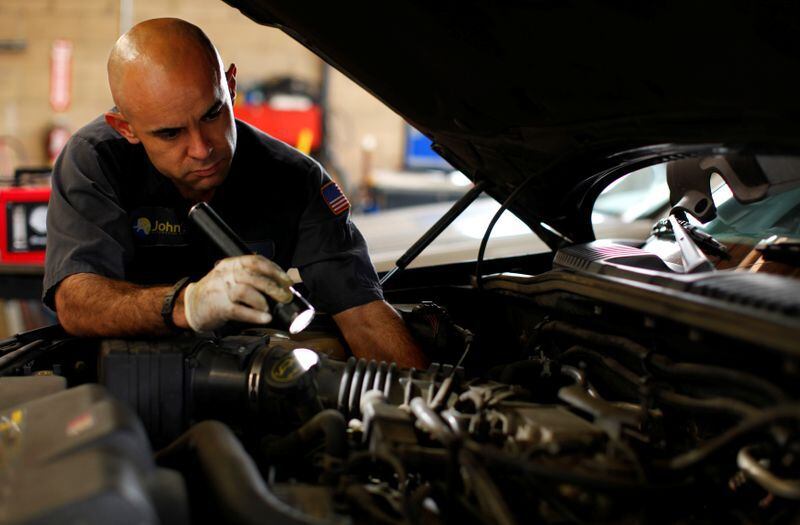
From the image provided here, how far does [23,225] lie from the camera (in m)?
3.01

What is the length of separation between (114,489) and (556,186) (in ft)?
3.43

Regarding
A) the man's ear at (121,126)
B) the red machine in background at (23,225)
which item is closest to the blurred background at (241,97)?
the red machine in background at (23,225)

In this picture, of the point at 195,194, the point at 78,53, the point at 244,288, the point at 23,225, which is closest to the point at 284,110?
the point at 78,53

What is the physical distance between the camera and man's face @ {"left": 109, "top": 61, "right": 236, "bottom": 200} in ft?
4.93

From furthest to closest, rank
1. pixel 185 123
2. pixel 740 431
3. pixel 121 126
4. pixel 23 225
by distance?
pixel 23 225
pixel 121 126
pixel 185 123
pixel 740 431

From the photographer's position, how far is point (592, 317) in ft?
3.97

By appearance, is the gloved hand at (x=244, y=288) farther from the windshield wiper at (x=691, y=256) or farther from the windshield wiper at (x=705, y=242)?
the windshield wiper at (x=705, y=242)

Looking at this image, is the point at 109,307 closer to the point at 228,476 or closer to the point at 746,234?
the point at 228,476

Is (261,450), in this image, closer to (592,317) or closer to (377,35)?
(592,317)

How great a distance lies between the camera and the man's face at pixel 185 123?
1.50m

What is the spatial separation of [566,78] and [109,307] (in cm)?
87

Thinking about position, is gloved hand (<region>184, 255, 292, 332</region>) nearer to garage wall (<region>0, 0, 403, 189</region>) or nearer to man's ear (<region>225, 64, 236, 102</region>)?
man's ear (<region>225, 64, 236, 102</region>)

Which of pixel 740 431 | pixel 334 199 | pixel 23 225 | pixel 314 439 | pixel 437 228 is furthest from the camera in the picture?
pixel 23 225

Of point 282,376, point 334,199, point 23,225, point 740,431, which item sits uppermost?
point 334,199
